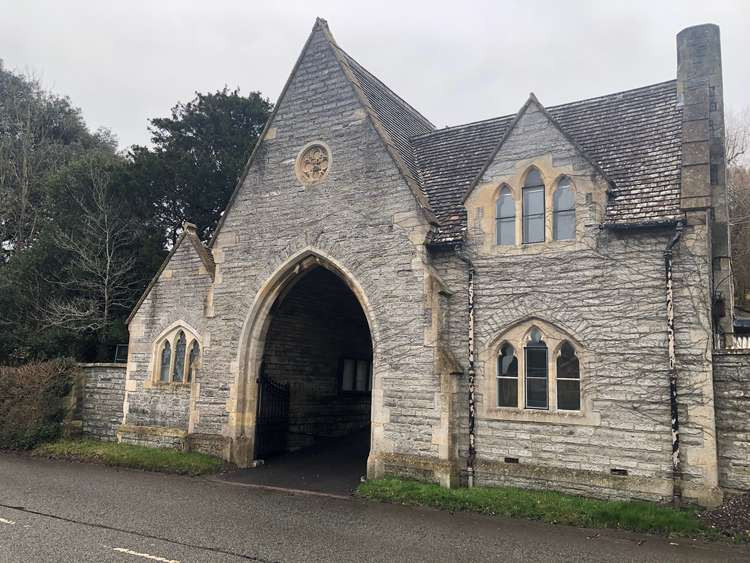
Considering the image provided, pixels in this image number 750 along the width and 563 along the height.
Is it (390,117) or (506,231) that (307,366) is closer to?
(390,117)

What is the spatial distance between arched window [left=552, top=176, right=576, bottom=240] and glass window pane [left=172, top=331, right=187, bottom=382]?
10107 millimetres

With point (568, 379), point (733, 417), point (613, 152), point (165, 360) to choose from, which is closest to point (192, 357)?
point (165, 360)

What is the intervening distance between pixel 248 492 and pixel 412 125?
11.3m

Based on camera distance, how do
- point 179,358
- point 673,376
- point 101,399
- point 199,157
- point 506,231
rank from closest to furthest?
point 673,376
point 506,231
point 179,358
point 101,399
point 199,157

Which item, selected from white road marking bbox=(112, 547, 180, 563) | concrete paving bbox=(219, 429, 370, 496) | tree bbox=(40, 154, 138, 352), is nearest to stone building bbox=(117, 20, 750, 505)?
concrete paving bbox=(219, 429, 370, 496)

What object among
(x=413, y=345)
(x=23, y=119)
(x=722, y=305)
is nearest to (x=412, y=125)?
(x=413, y=345)

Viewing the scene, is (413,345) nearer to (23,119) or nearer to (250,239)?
(250,239)

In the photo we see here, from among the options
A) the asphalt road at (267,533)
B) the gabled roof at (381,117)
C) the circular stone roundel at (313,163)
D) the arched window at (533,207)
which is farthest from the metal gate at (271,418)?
the arched window at (533,207)

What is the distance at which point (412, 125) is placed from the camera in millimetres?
17844

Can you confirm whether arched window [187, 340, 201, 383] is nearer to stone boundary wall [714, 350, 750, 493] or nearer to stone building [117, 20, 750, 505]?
stone building [117, 20, 750, 505]

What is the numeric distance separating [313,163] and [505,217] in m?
4.93

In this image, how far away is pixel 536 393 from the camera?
11.3 metres

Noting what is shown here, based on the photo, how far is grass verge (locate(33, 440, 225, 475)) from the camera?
13.8 metres

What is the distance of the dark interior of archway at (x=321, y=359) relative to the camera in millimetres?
16109
